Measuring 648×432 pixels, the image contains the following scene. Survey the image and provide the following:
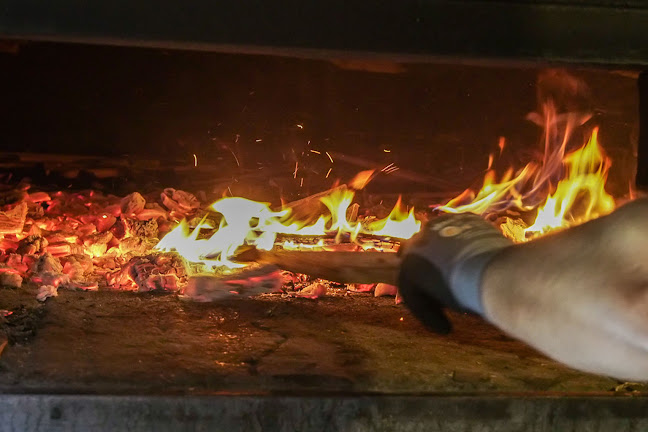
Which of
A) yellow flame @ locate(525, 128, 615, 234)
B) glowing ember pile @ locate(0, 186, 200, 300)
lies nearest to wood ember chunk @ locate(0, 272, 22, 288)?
glowing ember pile @ locate(0, 186, 200, 300)

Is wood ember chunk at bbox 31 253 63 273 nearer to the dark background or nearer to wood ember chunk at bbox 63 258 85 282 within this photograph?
wood ember chunk at bbox 63 258 85 282

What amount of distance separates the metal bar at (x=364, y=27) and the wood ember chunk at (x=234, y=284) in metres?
0.71

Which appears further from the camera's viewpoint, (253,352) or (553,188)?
(553,188)

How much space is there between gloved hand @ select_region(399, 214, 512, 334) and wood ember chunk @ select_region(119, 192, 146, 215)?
5.39 feet

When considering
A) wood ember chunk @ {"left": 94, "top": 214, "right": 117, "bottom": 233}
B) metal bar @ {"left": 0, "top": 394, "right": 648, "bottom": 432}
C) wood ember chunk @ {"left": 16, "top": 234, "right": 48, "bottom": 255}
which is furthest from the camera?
wood ember chunk @ {"left": 94, "top": 214, "right": 117, "bottom": 233}

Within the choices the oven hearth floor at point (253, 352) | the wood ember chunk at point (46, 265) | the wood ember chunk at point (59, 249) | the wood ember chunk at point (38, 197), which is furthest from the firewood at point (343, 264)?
the wood ember chunk at point (38, 197)

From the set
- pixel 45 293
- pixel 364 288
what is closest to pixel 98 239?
pixel 45 293

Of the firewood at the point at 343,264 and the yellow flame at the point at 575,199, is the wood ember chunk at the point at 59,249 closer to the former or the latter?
the firewood at the point at 343,264

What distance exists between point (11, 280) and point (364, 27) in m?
1.23

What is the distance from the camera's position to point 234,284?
194 cm

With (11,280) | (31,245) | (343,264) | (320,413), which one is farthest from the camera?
(31,245)

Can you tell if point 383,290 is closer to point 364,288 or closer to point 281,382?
point 364,288

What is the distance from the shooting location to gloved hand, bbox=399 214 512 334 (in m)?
0.79

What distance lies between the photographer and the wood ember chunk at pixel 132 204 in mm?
2400
